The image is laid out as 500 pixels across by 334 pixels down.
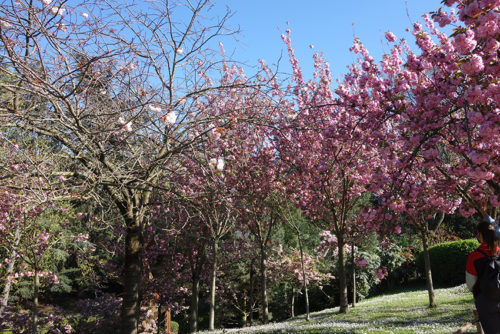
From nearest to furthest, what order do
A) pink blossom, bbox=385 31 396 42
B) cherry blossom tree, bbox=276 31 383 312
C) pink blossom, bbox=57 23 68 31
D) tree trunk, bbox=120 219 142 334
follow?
pink blossom, bbox=57 23 68 31 < tree trunk, bbox=120 219 142 334 < pink blossom, bbox=385 31 396 42 < cherry blossom tree, bbox=276 31 383 312

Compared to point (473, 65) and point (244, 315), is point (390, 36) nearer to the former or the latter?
point (473, 65)

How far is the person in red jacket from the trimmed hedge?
1319 centimetres

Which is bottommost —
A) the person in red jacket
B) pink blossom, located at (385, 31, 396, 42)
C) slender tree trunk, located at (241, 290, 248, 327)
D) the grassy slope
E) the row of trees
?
slender tree trunk, located at (241, 290, 248, 327)

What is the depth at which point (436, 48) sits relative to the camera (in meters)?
5.38

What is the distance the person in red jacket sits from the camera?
3713mm

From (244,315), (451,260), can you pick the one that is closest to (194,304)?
(244,315)

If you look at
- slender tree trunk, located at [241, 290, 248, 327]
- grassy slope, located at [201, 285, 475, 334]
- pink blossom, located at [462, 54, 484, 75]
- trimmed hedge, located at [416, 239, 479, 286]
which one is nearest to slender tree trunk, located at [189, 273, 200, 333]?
slender tree trunk, located at [241, 290, 248, 327]

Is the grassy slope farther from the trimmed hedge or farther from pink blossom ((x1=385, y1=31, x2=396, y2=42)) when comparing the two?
the trimmed hedge

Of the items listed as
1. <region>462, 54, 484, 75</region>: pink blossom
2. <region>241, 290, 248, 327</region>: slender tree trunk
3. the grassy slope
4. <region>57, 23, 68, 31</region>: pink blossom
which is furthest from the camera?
<region>241, 290, 248, 327</region>: slender tree trunk

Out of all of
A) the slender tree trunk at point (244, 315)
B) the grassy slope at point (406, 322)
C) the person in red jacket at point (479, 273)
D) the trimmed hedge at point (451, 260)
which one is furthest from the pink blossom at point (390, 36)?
the slender tree trunk at point (244, 315)

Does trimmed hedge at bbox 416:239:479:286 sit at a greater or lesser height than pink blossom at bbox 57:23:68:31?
lesser

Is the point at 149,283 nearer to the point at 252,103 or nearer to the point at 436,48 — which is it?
the point at 252,103

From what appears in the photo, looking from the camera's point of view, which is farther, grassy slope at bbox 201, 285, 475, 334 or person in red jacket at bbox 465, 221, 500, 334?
grassy slope at bbox 201, 285, 475, 334

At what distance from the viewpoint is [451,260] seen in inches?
622
